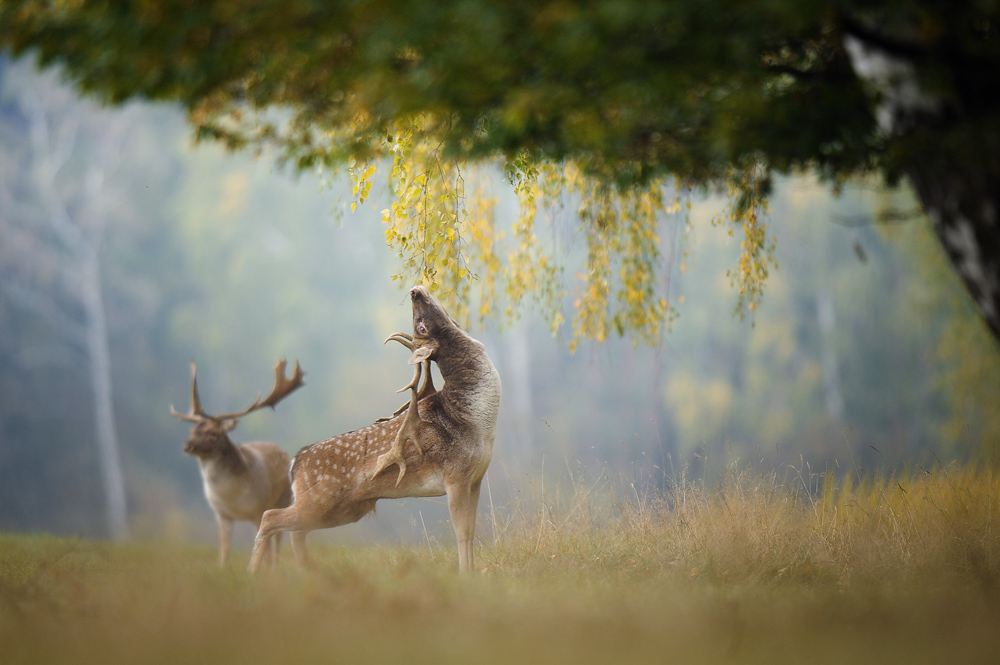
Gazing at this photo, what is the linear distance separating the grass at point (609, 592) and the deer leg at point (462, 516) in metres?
0.19

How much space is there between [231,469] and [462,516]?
254cm

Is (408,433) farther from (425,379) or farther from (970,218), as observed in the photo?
(970,218)

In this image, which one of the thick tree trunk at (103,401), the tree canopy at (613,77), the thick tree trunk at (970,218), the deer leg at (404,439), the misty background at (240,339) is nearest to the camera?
the tree canopy at (613,77)

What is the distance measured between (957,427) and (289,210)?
20235mm

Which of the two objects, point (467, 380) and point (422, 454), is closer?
point (422, 454)

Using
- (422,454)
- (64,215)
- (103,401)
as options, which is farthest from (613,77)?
(64,215)

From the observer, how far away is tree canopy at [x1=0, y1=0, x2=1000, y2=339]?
3.13 m

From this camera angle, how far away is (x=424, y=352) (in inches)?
208

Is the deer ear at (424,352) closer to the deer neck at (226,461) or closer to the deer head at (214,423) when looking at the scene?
the deer head at (214,423)

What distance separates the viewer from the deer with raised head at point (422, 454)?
5.17m

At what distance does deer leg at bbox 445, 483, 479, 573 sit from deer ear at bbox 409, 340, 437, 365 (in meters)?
0.84

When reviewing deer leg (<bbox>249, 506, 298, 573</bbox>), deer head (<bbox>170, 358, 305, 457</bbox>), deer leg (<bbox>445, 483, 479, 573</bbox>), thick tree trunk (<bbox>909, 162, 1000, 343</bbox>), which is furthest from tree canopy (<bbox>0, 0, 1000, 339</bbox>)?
deer head (<bbox>170, 358, 305, 457</bbox>)

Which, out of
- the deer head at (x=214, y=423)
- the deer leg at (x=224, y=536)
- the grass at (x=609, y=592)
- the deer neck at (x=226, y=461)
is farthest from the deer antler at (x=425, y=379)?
the deer leg at (x=224, y=536)

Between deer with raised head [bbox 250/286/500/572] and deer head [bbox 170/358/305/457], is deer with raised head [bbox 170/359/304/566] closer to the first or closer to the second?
deer head [bbox 170/358/305/457]
